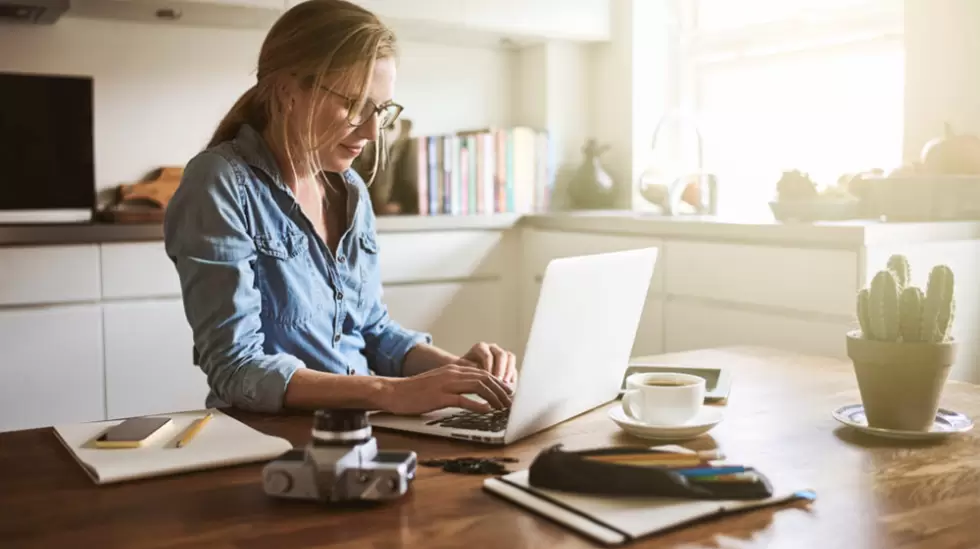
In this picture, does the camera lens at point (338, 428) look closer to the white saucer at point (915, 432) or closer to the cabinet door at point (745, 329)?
the white saucer at point (915, 432)

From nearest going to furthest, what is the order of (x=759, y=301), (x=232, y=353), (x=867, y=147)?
1. (x=232, y=353)
2. (x=759, y=301)
3. (x=867, y=147)

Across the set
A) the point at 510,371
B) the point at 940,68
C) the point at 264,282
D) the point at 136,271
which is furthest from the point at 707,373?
the point at 136,271

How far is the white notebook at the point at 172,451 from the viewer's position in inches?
38.9

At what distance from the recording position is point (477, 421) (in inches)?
46.9

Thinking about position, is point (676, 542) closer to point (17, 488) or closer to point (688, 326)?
point (17, 488)

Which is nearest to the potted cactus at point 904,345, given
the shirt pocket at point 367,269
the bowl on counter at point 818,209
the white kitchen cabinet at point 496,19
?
the shirt pocket at point 367,269

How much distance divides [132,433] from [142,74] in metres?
2.51

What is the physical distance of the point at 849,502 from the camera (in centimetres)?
90

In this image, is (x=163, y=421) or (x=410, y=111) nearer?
(x=163, y=421)

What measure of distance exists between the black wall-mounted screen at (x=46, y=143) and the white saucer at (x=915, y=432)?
2.59 m

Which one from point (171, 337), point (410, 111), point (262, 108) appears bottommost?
point (171, 337)

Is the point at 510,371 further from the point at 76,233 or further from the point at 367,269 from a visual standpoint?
the point at 76,233

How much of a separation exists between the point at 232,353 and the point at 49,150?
2.15m

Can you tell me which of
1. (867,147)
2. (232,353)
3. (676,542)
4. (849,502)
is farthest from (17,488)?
(867,147)
